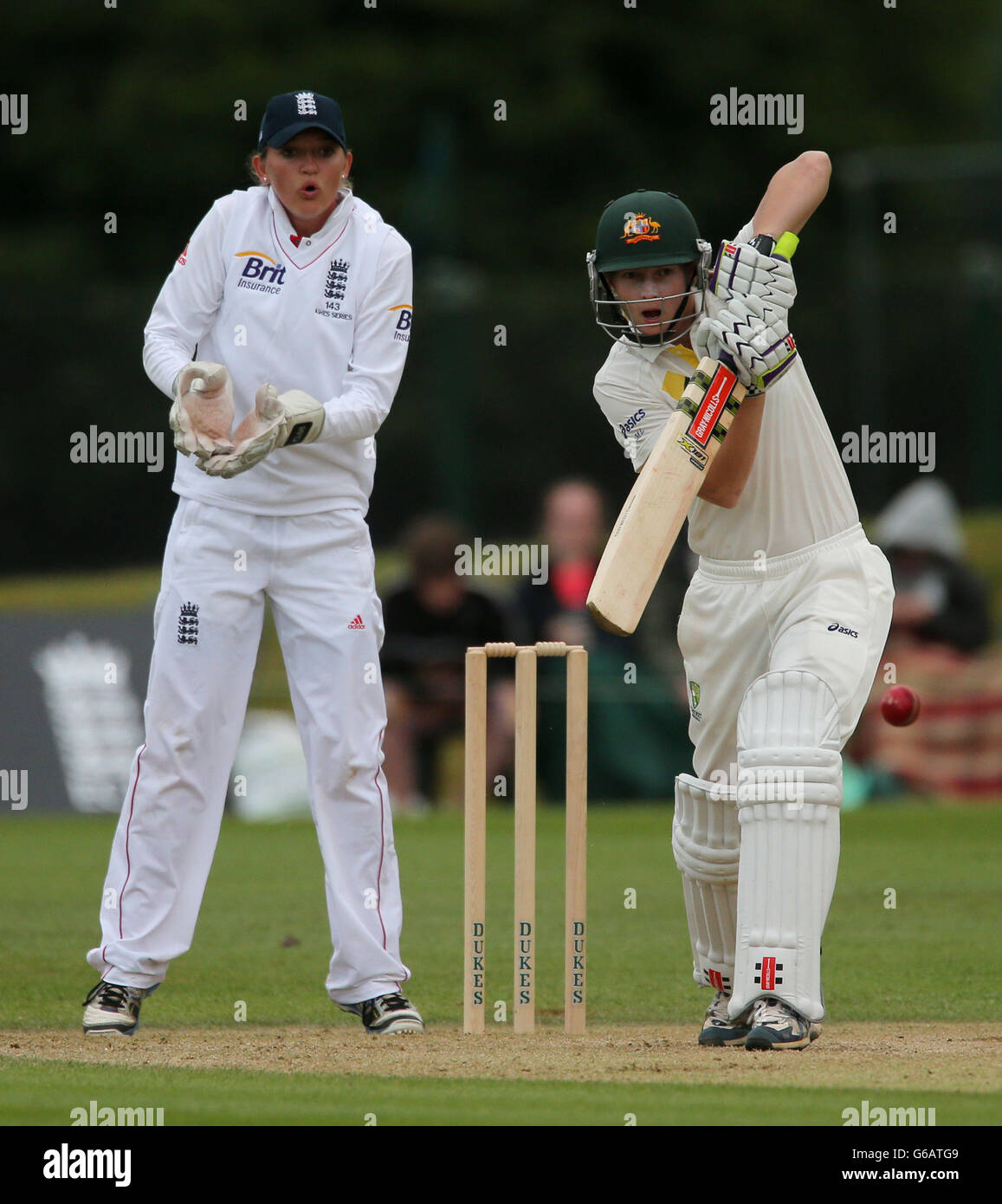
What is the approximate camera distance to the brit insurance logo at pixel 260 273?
508 cm

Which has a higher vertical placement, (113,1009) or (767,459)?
(767,459)

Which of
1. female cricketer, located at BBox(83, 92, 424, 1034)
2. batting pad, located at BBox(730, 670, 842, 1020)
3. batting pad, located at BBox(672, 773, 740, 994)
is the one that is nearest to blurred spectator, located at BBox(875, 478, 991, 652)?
batting pad, located at BBox(672, 773, 740, 994)

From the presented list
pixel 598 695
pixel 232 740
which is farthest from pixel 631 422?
pixel 598 695

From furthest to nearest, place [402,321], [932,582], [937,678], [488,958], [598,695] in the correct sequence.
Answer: [932,582] → [937,678] → [598,695] → [488,958] → [402,321]

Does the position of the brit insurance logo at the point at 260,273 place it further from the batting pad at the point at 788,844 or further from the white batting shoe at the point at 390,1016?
the white batting shoe at the point at 390,1016

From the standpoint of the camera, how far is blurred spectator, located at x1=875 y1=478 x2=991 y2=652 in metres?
11.0

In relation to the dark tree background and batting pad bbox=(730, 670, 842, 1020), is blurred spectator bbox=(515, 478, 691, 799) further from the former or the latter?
batting pad bbox=(730, 670, 842, 1020)

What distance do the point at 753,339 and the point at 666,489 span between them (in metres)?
0.37

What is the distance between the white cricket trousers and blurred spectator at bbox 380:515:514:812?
16.2ft

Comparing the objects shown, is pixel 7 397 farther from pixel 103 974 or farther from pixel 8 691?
pixel 103 974

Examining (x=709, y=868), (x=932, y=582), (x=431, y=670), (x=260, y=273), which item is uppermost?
(x=260, y=273)

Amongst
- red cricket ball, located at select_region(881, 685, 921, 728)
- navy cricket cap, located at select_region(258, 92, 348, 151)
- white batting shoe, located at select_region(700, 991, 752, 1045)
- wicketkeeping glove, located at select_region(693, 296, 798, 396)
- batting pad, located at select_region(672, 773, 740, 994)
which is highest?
navy cricket cap, located at select_region(258, 92, 348, 151)

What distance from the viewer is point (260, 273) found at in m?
5.09

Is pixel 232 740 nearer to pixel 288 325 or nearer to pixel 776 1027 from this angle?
pixel 288 325
